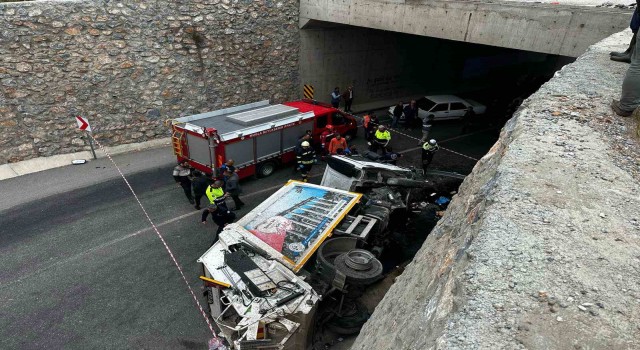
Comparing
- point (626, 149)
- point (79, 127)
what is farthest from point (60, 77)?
point (626, 149)

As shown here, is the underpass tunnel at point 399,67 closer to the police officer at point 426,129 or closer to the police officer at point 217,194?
the police officer at point 426,129

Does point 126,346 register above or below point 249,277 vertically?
below

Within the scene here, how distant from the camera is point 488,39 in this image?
1152 centimetres

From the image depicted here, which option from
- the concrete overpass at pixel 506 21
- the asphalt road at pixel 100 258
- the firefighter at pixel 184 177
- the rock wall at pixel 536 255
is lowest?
the asphalt road at pixel 100 258

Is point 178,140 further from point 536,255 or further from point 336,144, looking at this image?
point 536,255

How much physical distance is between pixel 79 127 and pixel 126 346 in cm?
876

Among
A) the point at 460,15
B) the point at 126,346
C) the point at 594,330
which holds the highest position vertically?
the point at 460,15

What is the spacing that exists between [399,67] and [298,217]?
54.4 ft

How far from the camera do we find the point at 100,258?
858cm

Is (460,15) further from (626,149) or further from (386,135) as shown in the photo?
(626,149)

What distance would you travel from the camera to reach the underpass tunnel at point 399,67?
1814cm

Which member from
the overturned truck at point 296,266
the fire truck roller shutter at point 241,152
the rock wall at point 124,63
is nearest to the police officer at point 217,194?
→ the overturned truck at point 296,266

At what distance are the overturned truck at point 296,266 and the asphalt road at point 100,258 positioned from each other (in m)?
1.46

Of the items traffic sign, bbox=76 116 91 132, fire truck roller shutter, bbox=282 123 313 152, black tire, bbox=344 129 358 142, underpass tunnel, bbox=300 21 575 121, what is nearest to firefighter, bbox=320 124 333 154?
fire truck roller shutter, bbox=282 123 313 152
